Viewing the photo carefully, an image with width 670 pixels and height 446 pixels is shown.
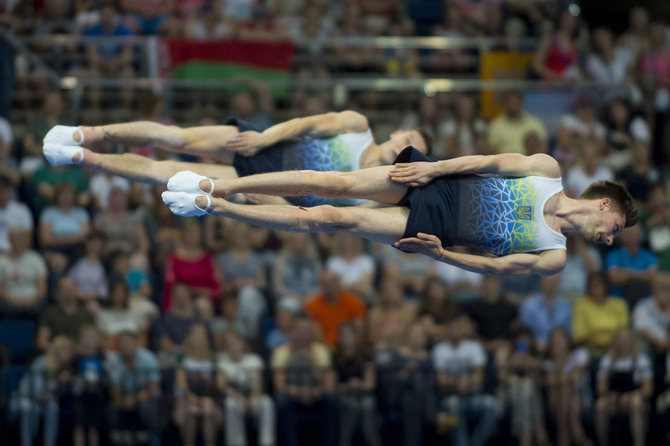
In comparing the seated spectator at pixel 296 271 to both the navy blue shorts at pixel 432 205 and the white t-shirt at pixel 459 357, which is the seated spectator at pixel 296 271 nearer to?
the white t-shirt at pixel 459 357

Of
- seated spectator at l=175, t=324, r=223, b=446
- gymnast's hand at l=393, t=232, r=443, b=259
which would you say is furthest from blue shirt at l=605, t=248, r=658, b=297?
gymnast's hand at l=393, t=232, r=443, b=259

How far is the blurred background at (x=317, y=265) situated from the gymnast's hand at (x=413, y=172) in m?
3.59

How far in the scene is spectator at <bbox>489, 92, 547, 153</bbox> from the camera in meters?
11.8

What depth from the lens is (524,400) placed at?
970 centimetres

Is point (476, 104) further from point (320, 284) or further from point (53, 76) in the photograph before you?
point (53, 76)

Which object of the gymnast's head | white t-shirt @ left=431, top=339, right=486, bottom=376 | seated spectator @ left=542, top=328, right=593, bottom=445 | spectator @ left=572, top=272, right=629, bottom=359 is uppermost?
the gymnast's head

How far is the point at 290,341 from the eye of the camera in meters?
9.98

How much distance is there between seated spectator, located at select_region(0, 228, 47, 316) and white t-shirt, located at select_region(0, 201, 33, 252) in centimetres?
11

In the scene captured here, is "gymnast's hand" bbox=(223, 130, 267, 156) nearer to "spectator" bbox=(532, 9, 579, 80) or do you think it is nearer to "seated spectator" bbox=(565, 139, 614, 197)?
"seated spectator" bbox=(565, 139, 614, 197)

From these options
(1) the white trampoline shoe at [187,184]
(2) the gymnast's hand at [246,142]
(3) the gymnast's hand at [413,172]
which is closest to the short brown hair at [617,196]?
(3) the gymnast's hand at [413,172]

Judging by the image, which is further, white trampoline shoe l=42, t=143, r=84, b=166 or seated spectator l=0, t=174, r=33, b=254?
seated spectator l=0, t=174, r=33, b=254

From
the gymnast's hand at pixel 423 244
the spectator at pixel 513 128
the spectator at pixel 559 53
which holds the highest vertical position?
the spectator at pixel 559 53

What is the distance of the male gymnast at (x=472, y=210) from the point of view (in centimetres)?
639

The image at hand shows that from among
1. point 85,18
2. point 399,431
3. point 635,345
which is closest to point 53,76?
point 85,18
